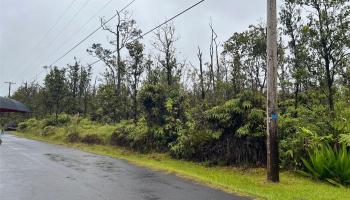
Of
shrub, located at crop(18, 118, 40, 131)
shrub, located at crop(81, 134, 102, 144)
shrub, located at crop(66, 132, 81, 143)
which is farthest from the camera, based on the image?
shrub, located at crop(18, 118, 40, 131)

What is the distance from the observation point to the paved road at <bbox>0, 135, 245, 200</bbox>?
10.5 meters

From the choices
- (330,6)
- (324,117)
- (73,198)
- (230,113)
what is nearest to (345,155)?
(324,117)

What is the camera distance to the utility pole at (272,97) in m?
13.2

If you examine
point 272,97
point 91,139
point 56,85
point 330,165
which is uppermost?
point 56,85

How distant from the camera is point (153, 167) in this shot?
16.9 metres

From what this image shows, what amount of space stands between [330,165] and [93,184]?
6.89 meters

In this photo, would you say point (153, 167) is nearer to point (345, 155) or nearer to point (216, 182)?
point (216, 182)

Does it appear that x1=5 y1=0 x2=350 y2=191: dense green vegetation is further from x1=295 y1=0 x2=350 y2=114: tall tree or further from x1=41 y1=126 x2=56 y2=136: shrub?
x1=41 y1=126 x2=56 y2=136: shrub

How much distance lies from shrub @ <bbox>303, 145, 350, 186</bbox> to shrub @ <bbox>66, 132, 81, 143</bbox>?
23.2 meters

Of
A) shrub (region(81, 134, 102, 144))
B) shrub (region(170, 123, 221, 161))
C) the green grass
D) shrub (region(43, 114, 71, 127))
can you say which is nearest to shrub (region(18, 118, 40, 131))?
shrub (region(43, 114, 71, 127))

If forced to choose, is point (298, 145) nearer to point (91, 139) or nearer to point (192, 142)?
point (192, 142)

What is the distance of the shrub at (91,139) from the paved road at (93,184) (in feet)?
44.9

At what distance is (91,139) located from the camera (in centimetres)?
3209

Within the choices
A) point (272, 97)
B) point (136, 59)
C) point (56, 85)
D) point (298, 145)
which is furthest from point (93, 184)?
point (56, 85)
